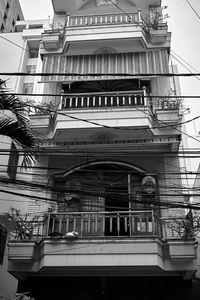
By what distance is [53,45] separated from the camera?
13078 mm

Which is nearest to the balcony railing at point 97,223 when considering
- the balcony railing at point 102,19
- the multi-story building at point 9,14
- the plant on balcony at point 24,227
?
the plant on balcony at point 24,227

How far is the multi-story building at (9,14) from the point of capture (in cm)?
4836

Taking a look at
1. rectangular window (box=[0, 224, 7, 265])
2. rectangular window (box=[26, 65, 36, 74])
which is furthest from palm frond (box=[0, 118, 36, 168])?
rectangular window (box=[26, 65, 36, 74])

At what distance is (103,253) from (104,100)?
5.21m

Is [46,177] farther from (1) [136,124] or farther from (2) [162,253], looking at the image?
(2) [162,253]

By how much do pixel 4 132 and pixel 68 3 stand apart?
10.2m

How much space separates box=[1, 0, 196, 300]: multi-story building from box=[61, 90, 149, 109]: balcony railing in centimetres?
3

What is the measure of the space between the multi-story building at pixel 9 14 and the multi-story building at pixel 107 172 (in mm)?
37036

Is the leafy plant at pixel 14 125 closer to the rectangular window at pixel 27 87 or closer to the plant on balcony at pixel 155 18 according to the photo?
the plant on balcony at pixel 155 18

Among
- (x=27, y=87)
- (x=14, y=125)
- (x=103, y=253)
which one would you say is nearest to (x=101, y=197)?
(x=103, y=253)

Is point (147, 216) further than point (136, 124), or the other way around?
point (136, 124)

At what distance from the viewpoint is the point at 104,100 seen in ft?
38.4

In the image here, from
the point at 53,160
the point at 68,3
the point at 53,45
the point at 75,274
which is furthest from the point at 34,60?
the point at 75,274

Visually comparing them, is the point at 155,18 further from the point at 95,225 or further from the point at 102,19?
the point at 95,225
